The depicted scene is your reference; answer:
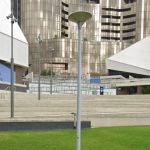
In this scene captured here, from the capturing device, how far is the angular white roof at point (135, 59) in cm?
8200

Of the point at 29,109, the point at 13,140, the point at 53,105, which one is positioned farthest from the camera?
the point at 53,105

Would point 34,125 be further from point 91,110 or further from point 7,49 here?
point 7,49

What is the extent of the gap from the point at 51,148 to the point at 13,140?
1.71m

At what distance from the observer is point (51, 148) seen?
11.6m

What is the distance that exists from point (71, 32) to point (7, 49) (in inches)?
2464

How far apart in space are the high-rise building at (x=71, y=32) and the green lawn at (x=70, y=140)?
255 feet

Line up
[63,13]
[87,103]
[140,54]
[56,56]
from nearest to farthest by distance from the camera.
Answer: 1. [87,103]
2. [140,54]
3. [56,56]
4. [63,13]

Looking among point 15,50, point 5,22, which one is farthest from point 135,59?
point 5,22

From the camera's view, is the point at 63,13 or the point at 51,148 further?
the point at 63,13

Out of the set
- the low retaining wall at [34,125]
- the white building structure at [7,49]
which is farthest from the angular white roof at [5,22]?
the low retaining wall at [34,125]

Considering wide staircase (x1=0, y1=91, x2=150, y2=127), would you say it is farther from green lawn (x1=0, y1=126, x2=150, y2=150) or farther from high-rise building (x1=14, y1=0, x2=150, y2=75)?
high-rise building (x1=14, y1=0, x2=150, y2=75)

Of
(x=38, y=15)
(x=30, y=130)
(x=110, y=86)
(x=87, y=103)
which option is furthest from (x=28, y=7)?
(x=30, y=130)

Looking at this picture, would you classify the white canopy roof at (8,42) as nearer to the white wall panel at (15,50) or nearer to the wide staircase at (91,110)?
the white wall panel at (15,50)

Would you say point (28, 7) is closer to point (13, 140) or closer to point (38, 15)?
point (38, 15)
